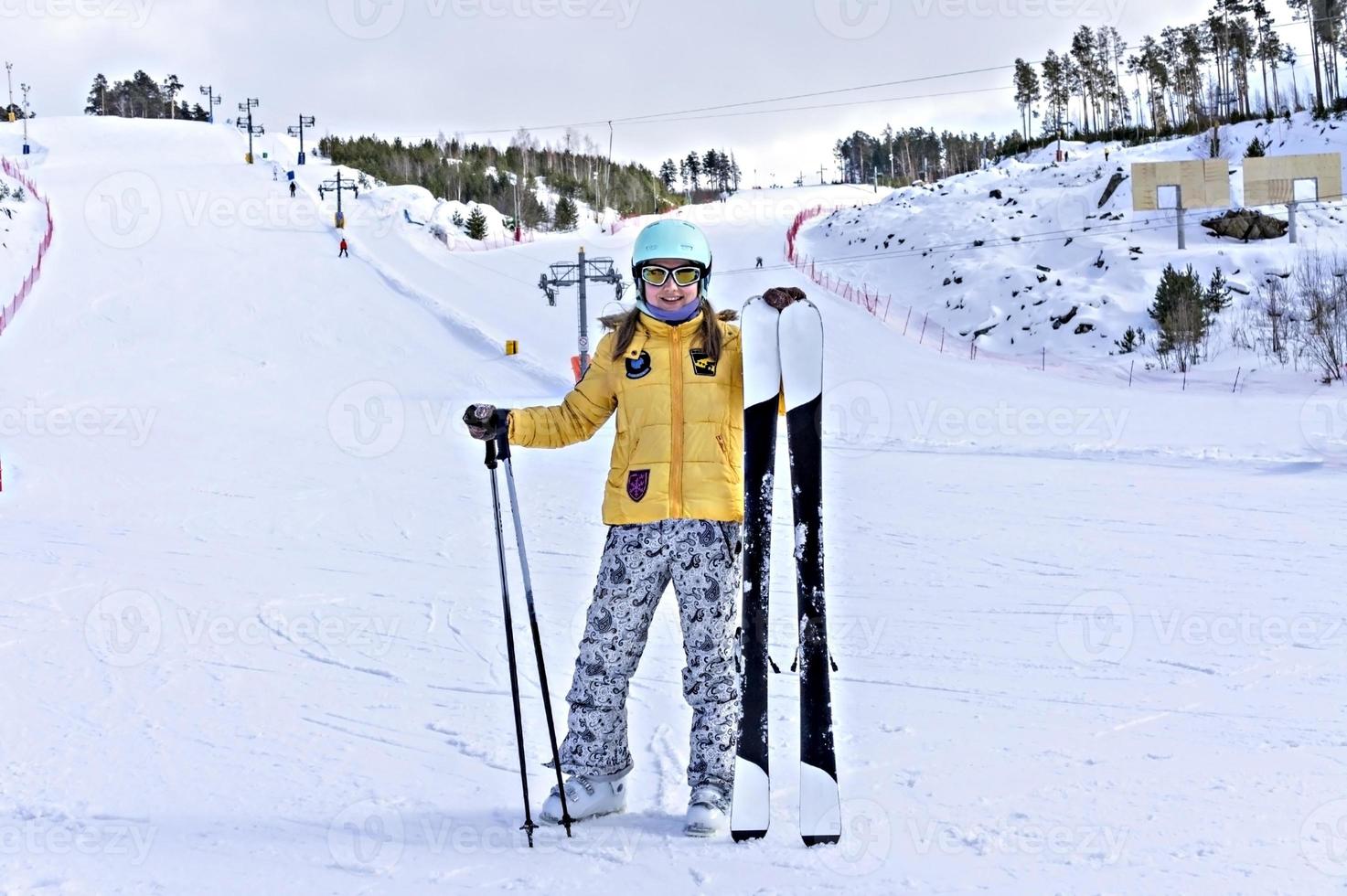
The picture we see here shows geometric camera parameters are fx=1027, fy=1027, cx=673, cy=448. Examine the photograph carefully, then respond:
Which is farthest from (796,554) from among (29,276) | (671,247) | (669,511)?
(29,276)

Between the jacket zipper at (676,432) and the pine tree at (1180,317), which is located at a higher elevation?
the pine tree at (1180,317)

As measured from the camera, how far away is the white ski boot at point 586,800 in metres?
2.88

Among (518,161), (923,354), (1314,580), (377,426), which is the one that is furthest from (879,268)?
(518,161)

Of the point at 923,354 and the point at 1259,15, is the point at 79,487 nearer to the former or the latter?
the point at 923,354

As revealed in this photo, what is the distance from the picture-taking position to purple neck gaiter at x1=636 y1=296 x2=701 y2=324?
282 cm

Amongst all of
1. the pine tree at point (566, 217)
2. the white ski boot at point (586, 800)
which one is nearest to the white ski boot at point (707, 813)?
the white ski boot at point (586, 800)

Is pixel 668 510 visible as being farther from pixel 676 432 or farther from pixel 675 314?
pixel 675 314

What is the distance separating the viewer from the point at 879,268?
3144 centimetres

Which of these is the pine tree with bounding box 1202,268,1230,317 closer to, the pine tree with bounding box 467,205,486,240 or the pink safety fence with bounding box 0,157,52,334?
the pink safety fence with bounding box 0,157,52,334

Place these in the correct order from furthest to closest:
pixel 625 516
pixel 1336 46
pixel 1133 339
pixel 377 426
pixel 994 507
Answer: pixel 1336 46, pixel 1133 339, pixel 377 426, pixel 994 507, pixel 625 516

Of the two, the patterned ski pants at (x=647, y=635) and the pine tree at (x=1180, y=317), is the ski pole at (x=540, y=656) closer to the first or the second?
the patterned ski pants at (x=647, y=635)

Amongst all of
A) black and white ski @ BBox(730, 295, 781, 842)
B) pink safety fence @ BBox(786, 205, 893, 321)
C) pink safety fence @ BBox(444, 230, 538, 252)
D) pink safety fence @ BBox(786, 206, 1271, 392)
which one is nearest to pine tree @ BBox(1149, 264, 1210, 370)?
pink safety fence @ BBox(786, 206, 1271, 392)

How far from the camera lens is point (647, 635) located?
9.35 ft

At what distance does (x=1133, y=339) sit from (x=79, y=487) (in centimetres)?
1920
